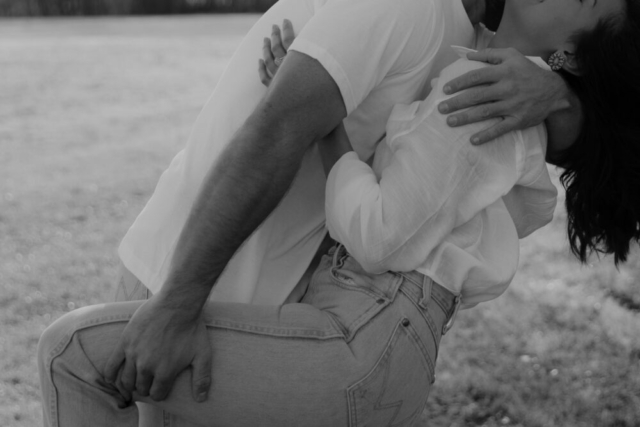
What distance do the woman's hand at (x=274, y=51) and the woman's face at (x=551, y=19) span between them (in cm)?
58

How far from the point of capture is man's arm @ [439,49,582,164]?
2.04 meters

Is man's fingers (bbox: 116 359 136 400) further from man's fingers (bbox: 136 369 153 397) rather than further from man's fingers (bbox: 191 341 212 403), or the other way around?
man's fingers (bbox: 191 341 212 403)

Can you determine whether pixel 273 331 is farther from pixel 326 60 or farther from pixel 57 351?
pixel 326 60

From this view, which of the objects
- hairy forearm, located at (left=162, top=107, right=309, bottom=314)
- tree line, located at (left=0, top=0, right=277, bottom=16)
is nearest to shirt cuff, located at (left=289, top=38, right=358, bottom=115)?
hairy forearm, located at (left=162, top=107, right=309, bottom=314)

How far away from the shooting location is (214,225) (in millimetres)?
1862

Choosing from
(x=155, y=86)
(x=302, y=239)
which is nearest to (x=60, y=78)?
(x=155, y=86)

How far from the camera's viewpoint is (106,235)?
5973 mm

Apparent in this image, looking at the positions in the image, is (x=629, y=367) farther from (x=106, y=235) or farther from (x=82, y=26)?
(x=82, y=26)

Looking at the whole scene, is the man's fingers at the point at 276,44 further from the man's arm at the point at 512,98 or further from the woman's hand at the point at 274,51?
the man's arm at the point at 512,98

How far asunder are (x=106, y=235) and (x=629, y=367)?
11.8 feet

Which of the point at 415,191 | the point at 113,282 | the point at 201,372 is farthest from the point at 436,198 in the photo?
the point at 113,282

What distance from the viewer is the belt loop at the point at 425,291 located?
2.04 meters

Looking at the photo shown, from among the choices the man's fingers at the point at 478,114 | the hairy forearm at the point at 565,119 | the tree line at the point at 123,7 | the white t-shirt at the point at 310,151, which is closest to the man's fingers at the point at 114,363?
the white t-shirt at the point at 310,151

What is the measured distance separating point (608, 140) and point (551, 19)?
366mm
